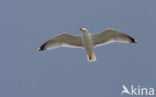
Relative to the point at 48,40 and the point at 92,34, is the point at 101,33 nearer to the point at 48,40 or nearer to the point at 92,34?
the point at 92,34

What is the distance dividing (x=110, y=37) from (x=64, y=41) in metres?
2.01

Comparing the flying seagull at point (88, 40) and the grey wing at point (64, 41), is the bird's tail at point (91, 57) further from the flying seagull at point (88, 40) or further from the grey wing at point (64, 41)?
the grey wing at point (64, 41)

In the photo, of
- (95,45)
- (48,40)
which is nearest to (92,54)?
(95,45)

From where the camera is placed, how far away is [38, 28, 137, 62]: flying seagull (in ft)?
66.1

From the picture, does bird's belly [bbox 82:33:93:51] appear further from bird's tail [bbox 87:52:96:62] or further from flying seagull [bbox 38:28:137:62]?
bird's tail [bbox 87:52:96:62]

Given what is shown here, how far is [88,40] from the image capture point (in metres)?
20.1

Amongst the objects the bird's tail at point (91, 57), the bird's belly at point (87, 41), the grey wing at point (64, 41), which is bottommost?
the bird's tail at point (91, 57)

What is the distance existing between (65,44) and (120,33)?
2444 mm

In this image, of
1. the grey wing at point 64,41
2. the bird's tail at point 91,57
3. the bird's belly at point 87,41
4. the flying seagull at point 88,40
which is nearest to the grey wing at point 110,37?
the flying seagull at point 88,40

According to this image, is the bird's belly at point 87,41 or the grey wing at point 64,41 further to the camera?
the grey wing at point 64,41

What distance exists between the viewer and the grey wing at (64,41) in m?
20.7

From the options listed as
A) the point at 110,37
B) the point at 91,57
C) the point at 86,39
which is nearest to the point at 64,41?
the point at 86,39

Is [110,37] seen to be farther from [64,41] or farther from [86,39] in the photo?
[64,41]

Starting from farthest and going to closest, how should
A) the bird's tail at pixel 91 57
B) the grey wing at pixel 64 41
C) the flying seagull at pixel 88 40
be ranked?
the grey wing at pixel 64 41 < the bird's tail at pixel 91 57 < the flying seagull at pixel 88 40
